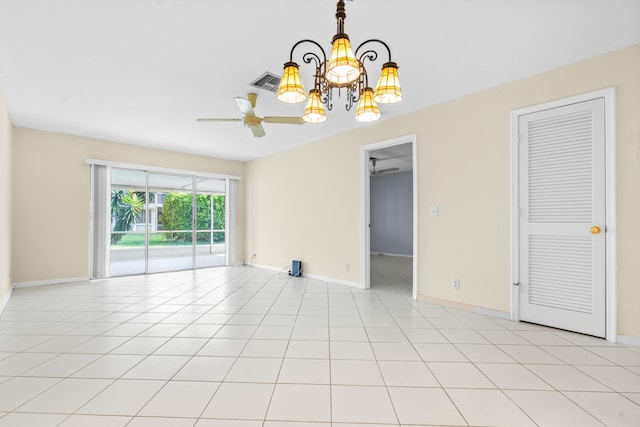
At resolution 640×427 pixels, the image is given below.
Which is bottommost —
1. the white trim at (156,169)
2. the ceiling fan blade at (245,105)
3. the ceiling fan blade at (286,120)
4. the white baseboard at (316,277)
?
the white baseboard at (316,277)

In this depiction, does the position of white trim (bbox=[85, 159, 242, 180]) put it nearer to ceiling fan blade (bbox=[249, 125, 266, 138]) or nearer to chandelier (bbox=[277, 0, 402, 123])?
ceiling fan blade (bbox=[249, 125, 266, 138])

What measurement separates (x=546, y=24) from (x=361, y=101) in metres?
1.64

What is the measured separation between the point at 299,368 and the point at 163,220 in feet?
27.7

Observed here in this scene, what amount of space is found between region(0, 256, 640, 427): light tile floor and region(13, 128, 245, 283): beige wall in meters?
1.48

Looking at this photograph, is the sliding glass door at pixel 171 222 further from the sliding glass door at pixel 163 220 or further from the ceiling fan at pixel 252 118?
the ceiling fan at pixel 252 118

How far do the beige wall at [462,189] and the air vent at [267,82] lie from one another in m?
1.14

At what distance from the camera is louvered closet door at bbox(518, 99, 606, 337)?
8.72 ft

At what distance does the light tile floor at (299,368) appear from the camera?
1607 millimetres

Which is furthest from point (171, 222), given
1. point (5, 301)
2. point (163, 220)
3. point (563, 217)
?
point (563, 217)

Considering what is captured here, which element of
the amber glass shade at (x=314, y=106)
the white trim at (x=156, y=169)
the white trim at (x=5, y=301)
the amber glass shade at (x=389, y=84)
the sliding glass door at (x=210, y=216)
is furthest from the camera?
the sliding glass door at (x=210, y=216)

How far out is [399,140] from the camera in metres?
4.20

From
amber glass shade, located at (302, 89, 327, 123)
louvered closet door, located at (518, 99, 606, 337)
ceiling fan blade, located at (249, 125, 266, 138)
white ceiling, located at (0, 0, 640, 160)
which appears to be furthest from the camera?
ceiling fan blade, located at (249, 125, 266, 138)

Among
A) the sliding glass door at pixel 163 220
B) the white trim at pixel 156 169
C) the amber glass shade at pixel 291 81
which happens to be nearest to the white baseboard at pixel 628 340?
the amber glass shade at pixel 291 81

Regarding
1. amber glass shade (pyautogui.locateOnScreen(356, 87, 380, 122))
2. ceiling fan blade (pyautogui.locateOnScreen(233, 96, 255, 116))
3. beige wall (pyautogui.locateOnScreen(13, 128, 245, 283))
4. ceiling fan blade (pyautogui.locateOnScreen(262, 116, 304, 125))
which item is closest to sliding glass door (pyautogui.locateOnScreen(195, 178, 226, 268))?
beige wall (pyautogui.locateOnScreen(13, 128, 245, 283))
